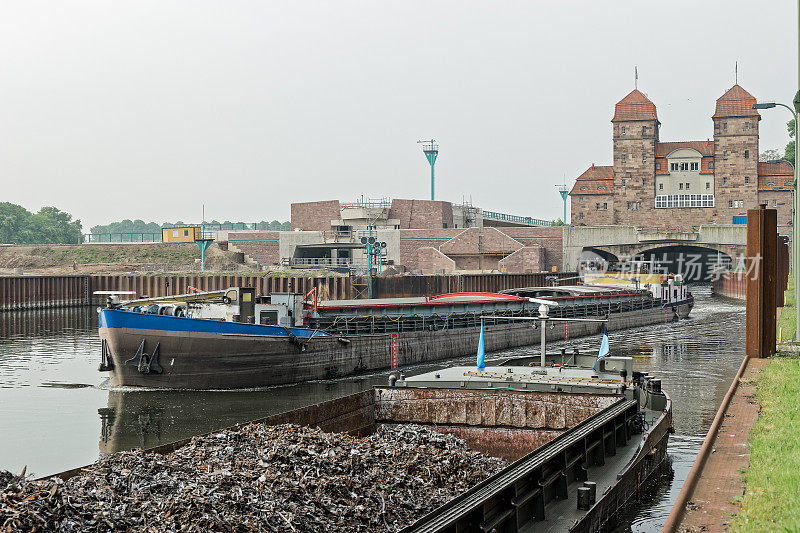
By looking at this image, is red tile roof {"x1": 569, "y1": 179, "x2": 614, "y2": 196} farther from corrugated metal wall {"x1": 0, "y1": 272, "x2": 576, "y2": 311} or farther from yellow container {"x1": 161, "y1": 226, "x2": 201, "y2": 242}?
yellow container {"x1": 161, "y1": 226, "x2": 201, "y2": 242}

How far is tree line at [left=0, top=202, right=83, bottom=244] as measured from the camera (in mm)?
144875

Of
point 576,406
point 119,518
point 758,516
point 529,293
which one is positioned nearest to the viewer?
point 119,518

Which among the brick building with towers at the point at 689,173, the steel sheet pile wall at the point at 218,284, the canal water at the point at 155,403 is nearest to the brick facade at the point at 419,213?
the brick building with towers at the point at 689,173

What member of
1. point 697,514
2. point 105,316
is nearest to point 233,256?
point 105,316

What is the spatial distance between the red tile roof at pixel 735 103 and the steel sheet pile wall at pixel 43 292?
85.5 m

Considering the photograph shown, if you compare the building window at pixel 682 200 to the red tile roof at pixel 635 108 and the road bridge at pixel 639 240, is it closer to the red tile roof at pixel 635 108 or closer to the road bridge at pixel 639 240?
the road bridge at pixel 639 240

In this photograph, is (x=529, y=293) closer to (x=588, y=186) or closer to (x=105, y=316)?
(x=105, y=316)

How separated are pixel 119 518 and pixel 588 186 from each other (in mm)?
111391

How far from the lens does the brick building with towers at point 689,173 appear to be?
104250 mm

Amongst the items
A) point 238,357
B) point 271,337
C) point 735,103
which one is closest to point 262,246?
point 735,103

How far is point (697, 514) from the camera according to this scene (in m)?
9.95

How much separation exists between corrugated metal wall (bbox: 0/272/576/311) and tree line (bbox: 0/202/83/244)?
252 feet

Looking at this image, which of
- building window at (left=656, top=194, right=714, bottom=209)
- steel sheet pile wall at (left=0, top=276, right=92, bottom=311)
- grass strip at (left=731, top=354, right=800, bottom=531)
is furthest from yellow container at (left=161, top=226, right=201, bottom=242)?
grass strip at (left=731, top=354, right=800, bottom=531)

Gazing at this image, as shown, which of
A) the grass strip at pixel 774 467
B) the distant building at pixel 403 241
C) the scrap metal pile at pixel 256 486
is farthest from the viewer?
the distant building at pixel 403 241
